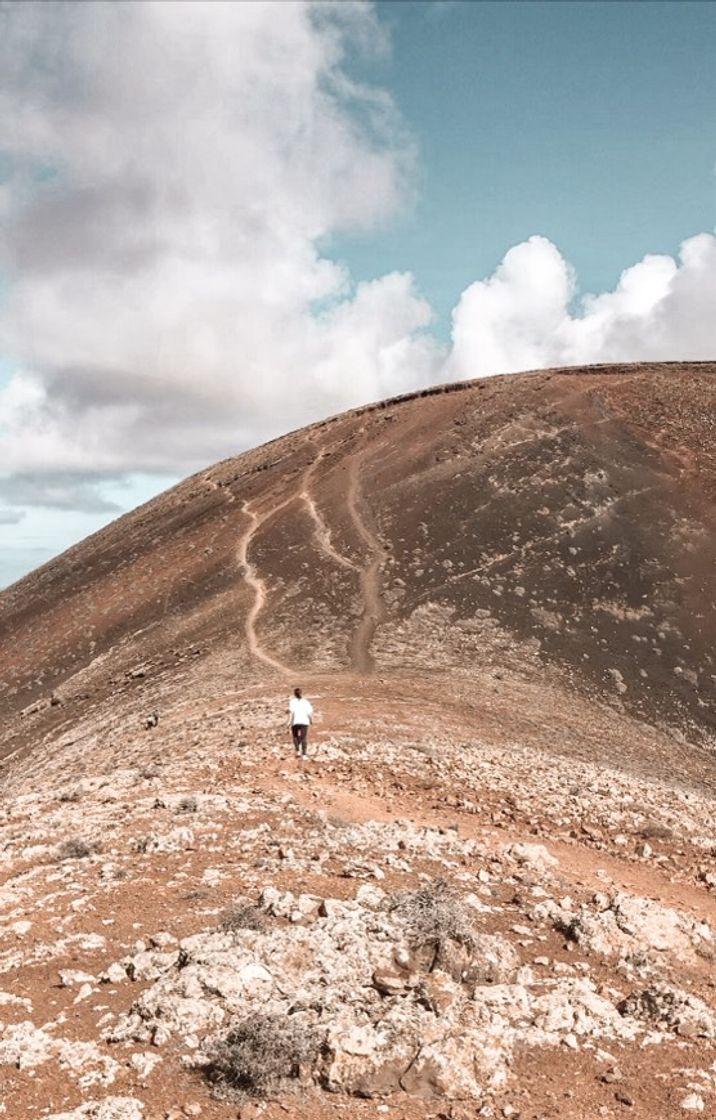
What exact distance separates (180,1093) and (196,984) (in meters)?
1.48

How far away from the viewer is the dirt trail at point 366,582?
34469 millimetres

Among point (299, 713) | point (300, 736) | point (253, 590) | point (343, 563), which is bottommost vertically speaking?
point (300, 736)

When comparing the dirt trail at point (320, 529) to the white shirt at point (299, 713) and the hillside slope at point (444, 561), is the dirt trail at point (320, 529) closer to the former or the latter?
the hillside slope at point (444, 561)

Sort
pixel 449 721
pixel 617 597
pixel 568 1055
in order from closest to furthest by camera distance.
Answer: pixel 568 1055 < pixel 449 721 < pixel 617 597

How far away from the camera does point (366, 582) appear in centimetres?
4428

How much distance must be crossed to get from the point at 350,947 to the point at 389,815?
6.23 m

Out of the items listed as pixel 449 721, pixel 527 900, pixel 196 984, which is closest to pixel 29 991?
pixel 196 984

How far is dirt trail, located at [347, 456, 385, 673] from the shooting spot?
34469 millimetres

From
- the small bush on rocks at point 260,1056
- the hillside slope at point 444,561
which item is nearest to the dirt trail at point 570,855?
the small bush on rocks at point 260,1056

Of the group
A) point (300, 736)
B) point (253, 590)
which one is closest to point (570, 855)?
point (300, 736)

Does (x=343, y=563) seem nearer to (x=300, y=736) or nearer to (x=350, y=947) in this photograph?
(x=300, y=736)

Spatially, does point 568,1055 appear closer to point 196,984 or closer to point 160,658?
point 196,984

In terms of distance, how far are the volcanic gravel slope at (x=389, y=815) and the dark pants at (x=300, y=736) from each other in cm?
54

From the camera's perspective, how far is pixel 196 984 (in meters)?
9.41
